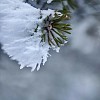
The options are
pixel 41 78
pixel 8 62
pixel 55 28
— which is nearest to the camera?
pixel 55 28

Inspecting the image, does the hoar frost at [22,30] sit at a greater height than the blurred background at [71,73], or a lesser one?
greater

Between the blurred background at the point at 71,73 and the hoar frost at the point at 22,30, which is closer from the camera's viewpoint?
the hoar frost at the point at 22,30

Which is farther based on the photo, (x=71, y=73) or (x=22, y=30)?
(x=71, y=73)

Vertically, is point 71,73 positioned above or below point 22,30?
below

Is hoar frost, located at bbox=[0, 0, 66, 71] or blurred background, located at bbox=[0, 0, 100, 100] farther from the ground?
hoar frost, located at bbox=[0, 0, 66, 71]

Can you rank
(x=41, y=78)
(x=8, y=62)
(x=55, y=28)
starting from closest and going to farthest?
(x=55, y=28) → (x=8, y=62) → (x=41, y=78)

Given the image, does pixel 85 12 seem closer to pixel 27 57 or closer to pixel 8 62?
pixel 8 62

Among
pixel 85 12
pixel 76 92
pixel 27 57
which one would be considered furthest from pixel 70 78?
pixel 27 57

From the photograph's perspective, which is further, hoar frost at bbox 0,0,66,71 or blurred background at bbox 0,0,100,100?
blurred background at bbox 0,0,100,100
